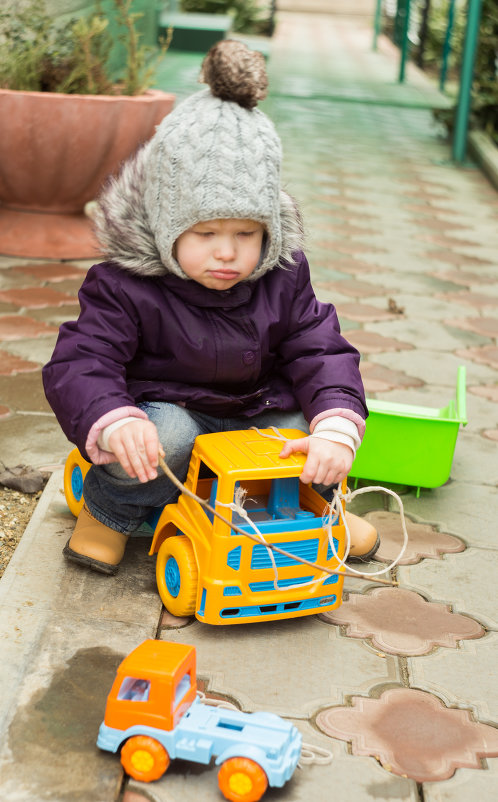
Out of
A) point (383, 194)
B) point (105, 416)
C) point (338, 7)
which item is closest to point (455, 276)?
point (383, 194)

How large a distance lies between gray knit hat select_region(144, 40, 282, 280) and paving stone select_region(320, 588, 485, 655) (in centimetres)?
75

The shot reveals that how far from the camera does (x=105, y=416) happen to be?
174cm

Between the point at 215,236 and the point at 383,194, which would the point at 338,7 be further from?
the point at 215,236

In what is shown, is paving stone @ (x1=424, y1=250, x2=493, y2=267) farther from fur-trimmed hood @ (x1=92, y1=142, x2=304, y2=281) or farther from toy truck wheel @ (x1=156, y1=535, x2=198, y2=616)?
toy truck wheel @ (x1=156, y1=535, x2=198, y2=616)

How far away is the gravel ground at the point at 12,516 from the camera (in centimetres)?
205

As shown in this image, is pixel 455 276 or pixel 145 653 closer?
pixel 145 653

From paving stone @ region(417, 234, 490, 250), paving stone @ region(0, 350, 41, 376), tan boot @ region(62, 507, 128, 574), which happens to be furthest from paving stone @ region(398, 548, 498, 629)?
paving stone @ region(417, 234, 490, 250)

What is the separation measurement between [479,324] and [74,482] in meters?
2.11

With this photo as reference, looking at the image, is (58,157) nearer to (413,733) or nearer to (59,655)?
(59,655)

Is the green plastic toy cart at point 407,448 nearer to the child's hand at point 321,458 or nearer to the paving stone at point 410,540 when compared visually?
the paving stone at point 410,540

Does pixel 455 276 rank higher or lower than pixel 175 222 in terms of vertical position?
lower

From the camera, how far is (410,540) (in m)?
2.21

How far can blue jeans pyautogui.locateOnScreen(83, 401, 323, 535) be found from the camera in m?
1.91

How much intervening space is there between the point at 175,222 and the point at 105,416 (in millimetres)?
387
